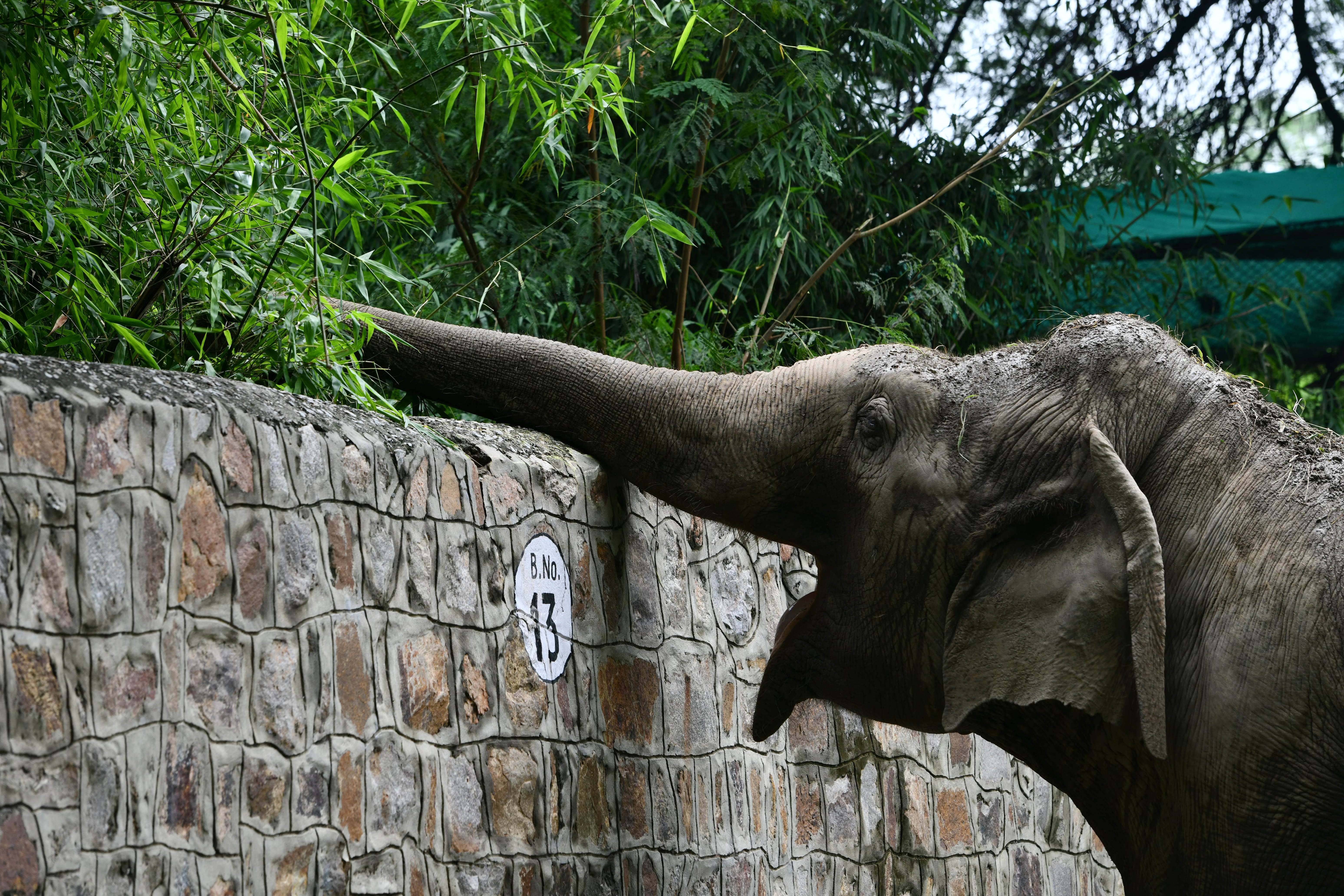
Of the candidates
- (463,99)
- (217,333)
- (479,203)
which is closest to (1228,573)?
(217,333)

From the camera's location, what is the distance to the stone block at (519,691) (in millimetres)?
3062

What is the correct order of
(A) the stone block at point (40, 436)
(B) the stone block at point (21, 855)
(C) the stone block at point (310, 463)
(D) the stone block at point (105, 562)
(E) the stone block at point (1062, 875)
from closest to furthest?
(B) the stone block at point (21, 855)
(A) the stone block at point (40, 436)
(D) the stone block at point (105, 562)
(C) the stone block at point (310, 463)
(E) the stone block at point (1062, 875)

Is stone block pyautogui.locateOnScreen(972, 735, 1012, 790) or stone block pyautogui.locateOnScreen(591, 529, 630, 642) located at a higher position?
stone block pyautogui.locateOnScreen(591, 529, 630, 642)

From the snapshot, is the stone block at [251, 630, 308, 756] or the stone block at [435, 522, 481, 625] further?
the stone block at [435, 522, 481, 625]

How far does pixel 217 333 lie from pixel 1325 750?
7.66ft

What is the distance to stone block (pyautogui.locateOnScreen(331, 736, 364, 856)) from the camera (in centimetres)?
260

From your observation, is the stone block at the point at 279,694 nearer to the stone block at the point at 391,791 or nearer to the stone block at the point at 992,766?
the stone block at the point at 391,791

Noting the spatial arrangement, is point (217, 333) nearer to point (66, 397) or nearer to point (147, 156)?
point (147, 156)

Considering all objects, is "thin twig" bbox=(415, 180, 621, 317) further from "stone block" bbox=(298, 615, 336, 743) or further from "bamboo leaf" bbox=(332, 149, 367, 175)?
"stone block" bbox=(298, 615, 336, 743)

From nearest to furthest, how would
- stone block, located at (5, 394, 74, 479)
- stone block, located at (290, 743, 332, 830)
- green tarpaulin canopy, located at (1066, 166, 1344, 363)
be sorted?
stone block, located at (5, 394, 74, 479) → stone block, located at (290, 743, 332, 830) → green tarpaulin canopy, located at (1066, 166, 1344, 363)

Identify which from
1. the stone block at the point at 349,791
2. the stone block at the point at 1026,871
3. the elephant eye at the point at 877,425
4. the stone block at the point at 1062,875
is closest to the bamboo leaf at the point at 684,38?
the elephant eye at the point at 877,425

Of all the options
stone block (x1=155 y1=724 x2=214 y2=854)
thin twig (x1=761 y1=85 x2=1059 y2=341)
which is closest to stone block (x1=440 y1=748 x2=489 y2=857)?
stone block (x1=155 y1=724 x2=214 y2=854)

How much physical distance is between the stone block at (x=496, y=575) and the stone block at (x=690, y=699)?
0.60 m

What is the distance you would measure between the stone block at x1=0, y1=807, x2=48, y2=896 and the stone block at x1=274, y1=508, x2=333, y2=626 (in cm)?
61
